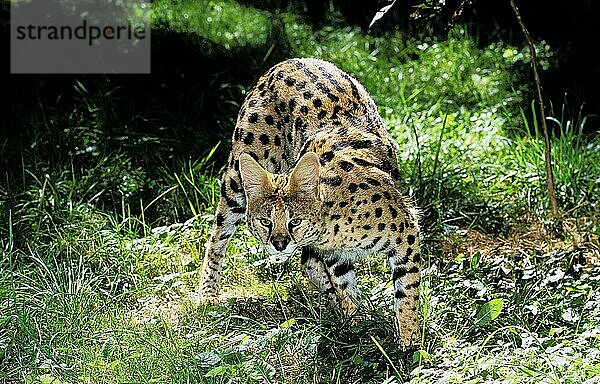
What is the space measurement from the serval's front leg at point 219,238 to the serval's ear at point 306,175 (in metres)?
1.13

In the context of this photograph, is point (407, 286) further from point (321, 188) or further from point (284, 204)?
point (284, 204)

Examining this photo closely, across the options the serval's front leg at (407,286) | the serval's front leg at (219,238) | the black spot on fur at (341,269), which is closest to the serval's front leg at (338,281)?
the black spot on fur at (341,269)

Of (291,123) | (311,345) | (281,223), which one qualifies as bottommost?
(311,345)

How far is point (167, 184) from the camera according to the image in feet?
24.2

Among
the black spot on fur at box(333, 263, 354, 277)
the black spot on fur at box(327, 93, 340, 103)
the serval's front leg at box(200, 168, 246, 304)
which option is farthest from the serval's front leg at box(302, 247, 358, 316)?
the black spot on fur at box(327, 93, 340, 103)

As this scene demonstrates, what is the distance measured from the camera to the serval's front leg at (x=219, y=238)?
19.9ft

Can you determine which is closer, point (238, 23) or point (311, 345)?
point (311, 345)

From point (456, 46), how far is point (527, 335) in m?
4.82

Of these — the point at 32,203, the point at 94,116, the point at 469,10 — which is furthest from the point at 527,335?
the point at 469,10

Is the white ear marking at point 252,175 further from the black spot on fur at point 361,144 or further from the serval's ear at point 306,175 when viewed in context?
the black spot on fur at point 361,144

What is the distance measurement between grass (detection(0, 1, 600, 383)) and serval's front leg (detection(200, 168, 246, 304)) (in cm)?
12

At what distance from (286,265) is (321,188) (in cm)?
142

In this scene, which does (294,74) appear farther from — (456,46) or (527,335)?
(456,46)

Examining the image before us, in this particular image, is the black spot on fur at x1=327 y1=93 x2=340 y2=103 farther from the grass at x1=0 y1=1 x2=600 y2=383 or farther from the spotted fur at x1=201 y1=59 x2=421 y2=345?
the grass at x1=0 y1=1 x2=600 y2=383
